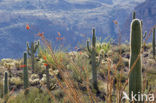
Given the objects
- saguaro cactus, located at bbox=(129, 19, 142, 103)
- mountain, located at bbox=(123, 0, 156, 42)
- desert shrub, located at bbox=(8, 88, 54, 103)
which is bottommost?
desert shrub, located at bbox=(8, 88, 54, 103)

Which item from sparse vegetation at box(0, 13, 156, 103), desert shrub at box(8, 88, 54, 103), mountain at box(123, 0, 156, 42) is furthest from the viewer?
mountain at box(123, 0, 156, 42)

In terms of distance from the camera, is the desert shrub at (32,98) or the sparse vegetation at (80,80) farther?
the desert shrub at (32,98)

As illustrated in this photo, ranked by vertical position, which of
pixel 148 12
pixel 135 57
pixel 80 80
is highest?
pixel 148 12

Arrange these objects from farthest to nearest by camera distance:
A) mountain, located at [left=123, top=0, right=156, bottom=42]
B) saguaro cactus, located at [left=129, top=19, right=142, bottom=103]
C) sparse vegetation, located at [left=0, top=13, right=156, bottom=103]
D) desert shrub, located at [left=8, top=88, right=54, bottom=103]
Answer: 1. mountain, located at [left=123, top=0, right=156, bottom=42]
2. desert shrub, located at [left=8, top=88, right=54, bottom=103]
3. saguaro cactus, located at [left=129, top=19, right=142, bottom=103]
4. sparse vegetation, located at [left=0, top=13, right=156, bottom=103]

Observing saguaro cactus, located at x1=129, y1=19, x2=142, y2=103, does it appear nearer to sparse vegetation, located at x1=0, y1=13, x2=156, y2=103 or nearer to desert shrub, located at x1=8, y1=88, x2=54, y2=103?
sparse vegetation, located at x1=0, y1=13, x2=156, y2=103

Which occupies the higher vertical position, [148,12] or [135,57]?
[148,12]

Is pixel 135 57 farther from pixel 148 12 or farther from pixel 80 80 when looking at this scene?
pixel 148 12

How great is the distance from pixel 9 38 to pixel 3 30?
14.8 meters

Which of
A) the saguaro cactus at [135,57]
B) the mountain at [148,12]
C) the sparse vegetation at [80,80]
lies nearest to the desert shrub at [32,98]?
the sparse vegetation at [80,80]

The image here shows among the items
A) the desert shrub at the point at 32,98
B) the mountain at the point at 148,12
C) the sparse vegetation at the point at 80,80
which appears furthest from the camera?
the mountain at the point at 148,12

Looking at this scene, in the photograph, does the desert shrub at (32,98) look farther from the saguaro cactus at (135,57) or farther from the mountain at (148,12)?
the mountain at (148,12)

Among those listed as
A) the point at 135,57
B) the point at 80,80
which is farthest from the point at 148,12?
the point at 135,57

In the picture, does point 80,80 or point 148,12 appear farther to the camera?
point 148,12

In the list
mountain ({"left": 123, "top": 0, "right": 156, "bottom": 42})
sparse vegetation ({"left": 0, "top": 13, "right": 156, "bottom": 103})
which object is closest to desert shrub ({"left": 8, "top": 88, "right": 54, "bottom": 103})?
sparse vegetation ({"left": 0, "top": 13, "right": 156, "bottom": 103})
